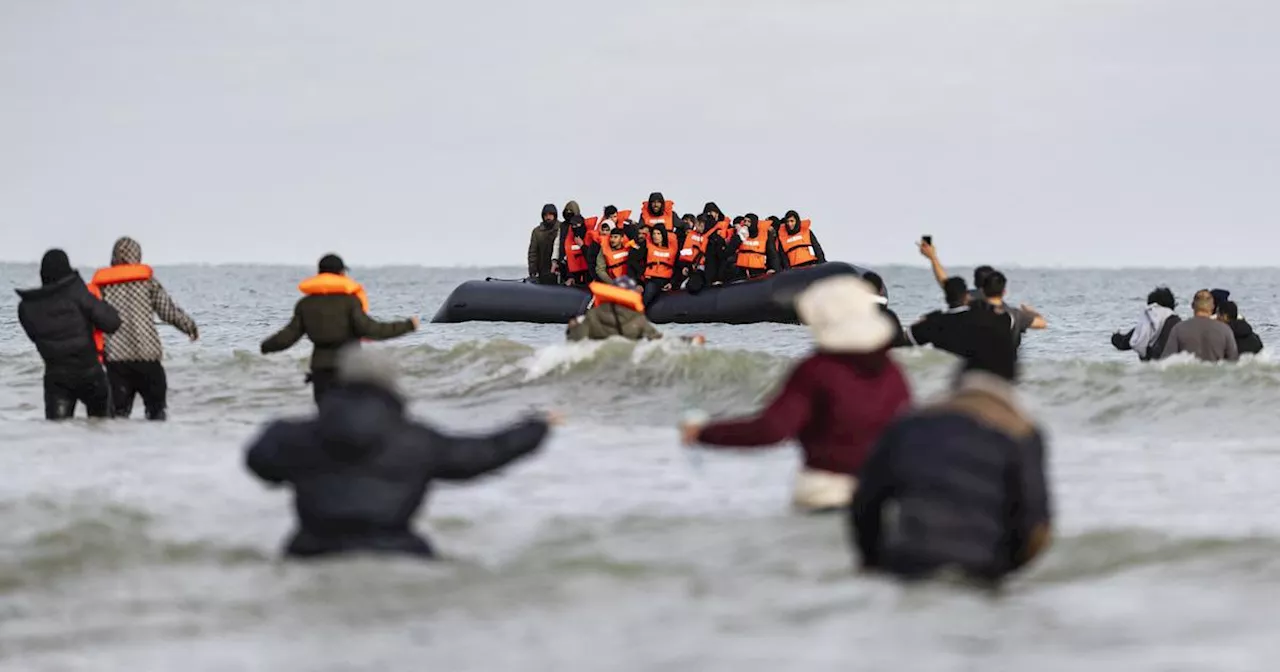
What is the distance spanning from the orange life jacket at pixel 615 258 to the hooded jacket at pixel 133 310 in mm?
11994

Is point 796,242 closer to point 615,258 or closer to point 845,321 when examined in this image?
point 615,258

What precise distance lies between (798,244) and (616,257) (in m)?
2.83

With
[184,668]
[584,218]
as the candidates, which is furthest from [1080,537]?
[584,218]

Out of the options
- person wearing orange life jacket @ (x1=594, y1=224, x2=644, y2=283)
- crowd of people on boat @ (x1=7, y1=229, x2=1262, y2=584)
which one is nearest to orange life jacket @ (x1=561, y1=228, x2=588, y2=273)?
person wearing orange life jacket @ (x1=594, y1=224, x2=644, y2=283)

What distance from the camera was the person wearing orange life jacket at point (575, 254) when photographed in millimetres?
25078

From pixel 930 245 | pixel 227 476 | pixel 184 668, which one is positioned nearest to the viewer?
pixel 184 668

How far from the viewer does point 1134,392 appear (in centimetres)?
1588

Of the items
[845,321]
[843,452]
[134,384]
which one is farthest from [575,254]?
[845,321]


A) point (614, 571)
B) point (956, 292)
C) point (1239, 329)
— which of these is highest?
point (956, 292)

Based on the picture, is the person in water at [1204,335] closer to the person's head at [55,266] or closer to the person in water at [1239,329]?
the person in water at [1239,329]

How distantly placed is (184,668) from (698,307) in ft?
67.0

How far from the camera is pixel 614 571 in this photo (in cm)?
712

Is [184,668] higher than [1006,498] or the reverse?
the reverse

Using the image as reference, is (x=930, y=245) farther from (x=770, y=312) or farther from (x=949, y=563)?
(x=770, y=312)
